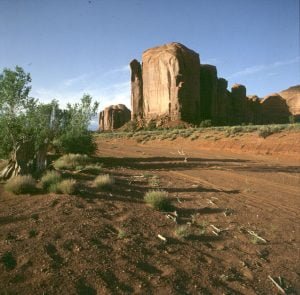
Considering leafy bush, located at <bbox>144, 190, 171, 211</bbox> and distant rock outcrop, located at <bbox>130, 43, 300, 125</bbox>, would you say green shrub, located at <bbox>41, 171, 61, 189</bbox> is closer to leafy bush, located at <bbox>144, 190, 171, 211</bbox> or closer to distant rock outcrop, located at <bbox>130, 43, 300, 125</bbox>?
leafy bush, located at <bbox>144, 190, 171, 211</bbox>

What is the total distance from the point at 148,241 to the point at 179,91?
4902 centimetres

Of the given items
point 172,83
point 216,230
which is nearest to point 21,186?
point 216,230

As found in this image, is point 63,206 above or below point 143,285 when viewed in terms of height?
above

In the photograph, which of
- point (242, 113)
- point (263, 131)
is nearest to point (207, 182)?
point (263, 131)

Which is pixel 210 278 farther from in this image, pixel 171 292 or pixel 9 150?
pixel 9 150

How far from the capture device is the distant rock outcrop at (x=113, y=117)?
86.8 m

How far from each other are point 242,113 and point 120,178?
6317 centimetres

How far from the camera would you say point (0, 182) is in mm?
11148

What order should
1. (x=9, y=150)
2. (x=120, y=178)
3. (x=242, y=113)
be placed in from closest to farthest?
(x=120, y=178)
(x=9, y=150)
(x=242, y=113)

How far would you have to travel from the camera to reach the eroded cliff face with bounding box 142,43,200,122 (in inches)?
2185

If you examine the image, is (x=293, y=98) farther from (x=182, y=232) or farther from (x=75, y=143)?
(x=182, y=232)

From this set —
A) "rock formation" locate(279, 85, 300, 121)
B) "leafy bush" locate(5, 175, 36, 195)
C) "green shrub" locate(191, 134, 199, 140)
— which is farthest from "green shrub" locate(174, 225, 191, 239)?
"rock formation" locate(279, 85, 300, 121)

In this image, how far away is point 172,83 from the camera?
56750mm

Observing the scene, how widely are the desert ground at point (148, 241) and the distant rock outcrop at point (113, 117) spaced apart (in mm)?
75085
